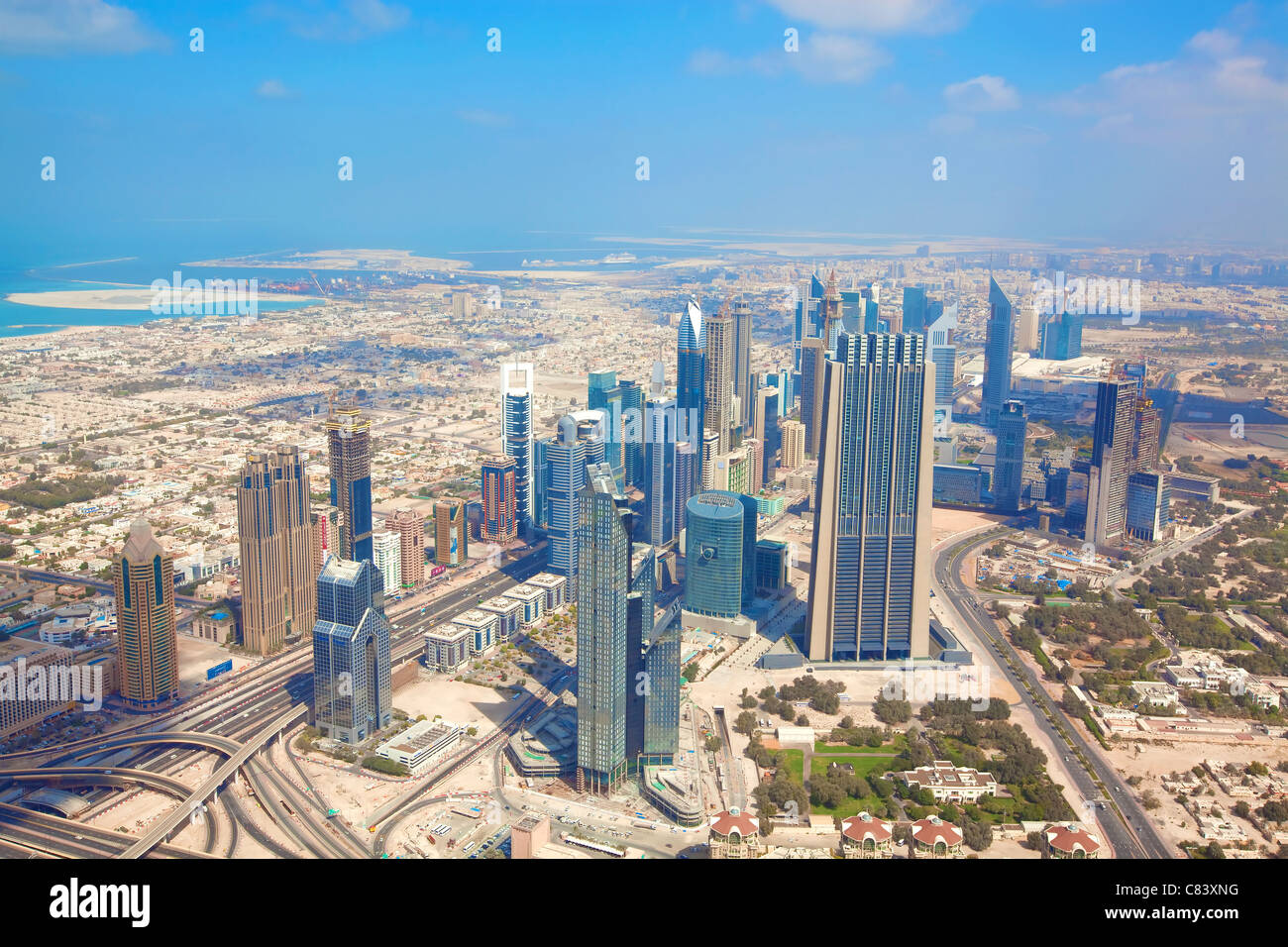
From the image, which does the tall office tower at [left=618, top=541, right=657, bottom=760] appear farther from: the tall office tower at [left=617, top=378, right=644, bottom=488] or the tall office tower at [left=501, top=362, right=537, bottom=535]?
the tall office tower at [left=617, top=378, right=644, bottom=488]

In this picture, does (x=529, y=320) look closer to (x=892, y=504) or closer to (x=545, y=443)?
(x=545, y=443)

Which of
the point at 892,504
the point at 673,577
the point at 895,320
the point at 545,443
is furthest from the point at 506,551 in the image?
the point at 895,320

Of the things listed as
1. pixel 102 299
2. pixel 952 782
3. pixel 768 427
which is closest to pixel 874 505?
pixel 952 782

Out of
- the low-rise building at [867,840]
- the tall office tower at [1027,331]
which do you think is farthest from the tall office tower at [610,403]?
the tall office tower at [1027,331]

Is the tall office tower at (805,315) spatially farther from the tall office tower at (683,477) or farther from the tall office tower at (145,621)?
the tall office tower at (145,621)
